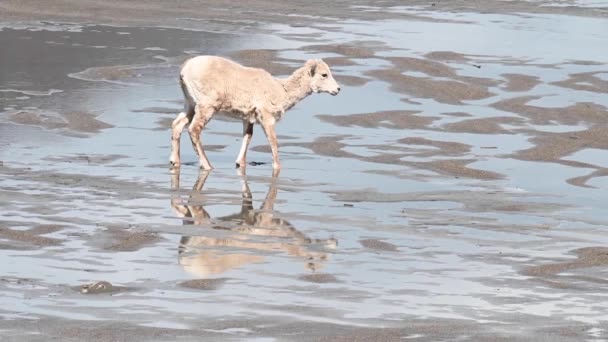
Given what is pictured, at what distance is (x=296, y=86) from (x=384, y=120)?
281cm

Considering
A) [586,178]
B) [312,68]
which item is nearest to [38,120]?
[312,68]

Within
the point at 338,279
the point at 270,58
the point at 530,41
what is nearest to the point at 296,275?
the point at 338,279

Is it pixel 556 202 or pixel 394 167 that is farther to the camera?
pixel 394 167

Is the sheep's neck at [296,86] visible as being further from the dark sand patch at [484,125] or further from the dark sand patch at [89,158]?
the dark sand patch at [484,125]

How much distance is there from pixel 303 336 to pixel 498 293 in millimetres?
2073

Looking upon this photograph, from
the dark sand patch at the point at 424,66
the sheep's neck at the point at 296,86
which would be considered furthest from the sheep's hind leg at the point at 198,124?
the dark sand patch at the point at 424,66

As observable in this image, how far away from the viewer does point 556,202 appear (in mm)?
16000

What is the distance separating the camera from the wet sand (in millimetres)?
11133

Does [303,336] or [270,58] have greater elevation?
[303,336]

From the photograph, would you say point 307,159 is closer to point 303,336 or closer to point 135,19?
point 303,336

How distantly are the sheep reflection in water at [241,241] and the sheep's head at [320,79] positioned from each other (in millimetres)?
3253

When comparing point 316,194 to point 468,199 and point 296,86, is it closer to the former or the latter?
point 468,199

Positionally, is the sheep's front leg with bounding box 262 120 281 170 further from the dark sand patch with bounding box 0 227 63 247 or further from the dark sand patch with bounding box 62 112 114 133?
the dark sand patch with bounding box 0 227 63 247

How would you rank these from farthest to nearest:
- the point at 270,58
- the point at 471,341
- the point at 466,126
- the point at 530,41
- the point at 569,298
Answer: the point at 530,41 < the point at 270,58 < the point at 466,126 < the point at 569,298 < the point at 471,341
